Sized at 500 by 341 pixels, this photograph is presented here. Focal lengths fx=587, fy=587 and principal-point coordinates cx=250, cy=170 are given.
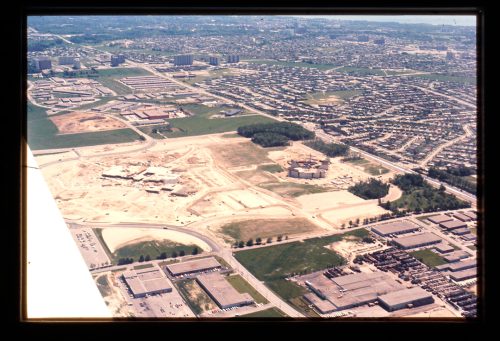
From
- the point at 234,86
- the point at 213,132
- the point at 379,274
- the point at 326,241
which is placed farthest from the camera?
the point at 234,86

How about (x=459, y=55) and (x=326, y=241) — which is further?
(x=459, y=55)

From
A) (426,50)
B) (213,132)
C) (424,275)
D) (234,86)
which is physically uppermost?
(426,50)

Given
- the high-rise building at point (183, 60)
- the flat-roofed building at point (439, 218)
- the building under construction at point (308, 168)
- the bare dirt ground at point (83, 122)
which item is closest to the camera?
the flat-roofed building at point (439, 218)

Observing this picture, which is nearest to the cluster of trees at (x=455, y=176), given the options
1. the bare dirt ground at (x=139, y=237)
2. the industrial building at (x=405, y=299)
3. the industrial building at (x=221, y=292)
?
the industrial building at (x=405, y=299)

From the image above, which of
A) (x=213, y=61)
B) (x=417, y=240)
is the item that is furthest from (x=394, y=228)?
(x=213, y=61)

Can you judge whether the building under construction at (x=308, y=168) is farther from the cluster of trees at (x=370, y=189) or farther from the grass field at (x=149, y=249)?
the grass field at (x=149, y=249)
